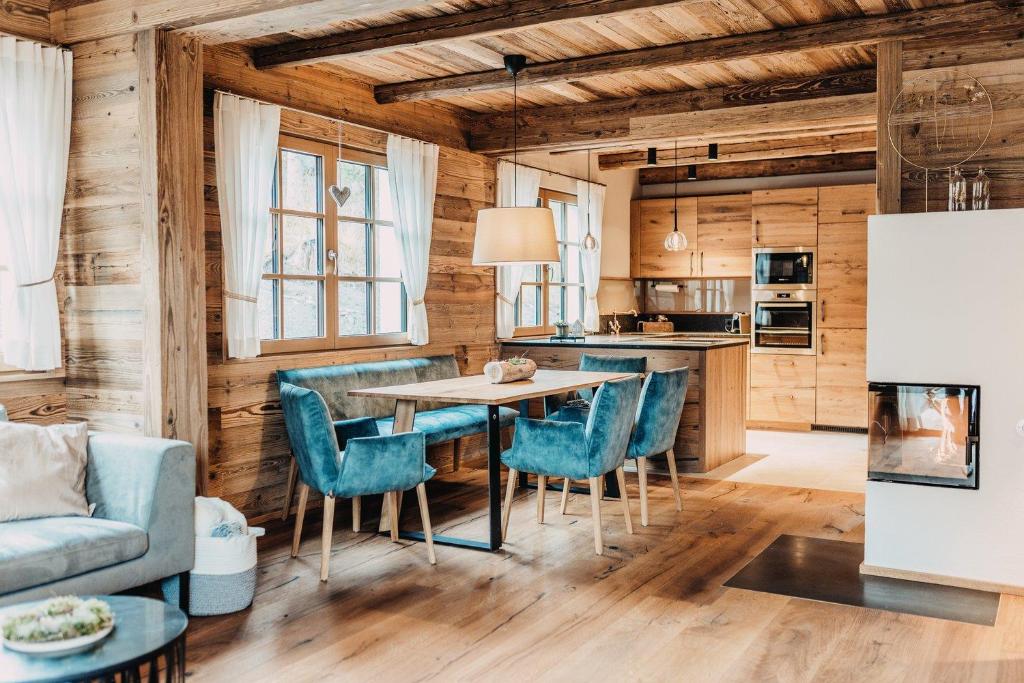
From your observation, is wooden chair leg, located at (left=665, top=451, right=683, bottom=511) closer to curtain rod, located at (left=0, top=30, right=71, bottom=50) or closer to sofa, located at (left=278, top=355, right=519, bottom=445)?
sofa, located at (left=278, top=355, right=519, bottom=445)

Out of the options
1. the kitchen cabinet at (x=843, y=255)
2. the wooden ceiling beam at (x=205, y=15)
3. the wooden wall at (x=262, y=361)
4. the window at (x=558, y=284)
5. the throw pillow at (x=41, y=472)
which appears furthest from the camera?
the kitchen cabinet at (x=843, y=255)

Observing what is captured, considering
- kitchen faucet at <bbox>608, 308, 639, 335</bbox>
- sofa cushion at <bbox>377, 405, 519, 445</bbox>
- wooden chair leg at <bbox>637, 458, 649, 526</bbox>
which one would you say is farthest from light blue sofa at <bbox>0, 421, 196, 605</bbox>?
kitchen faucet at <bbox>608, 308, 639, 335</bbox>

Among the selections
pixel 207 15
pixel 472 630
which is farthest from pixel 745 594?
pixel 207 15

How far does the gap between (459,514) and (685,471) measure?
1.95 meters

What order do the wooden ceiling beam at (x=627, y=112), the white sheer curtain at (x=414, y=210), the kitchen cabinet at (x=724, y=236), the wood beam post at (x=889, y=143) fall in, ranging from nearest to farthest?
the wood beam post at (x=889, y=143), the wooden ceiling beam at (x=627, y=112), the white sheer curtain at (x=414, y=210), the kitchen cabinet at (x=724, y=236)

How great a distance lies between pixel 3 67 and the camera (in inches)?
155

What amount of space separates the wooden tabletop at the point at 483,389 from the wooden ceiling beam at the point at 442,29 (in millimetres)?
1724

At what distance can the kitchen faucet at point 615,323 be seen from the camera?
341 inches

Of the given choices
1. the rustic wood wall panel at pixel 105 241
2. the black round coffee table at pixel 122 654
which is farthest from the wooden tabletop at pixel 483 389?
the black round coffee table at pixel 122 654

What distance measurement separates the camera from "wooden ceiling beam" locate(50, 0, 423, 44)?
376cm

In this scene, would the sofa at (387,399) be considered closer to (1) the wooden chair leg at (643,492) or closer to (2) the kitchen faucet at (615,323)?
(1) the wooden chair leg at (643,492)

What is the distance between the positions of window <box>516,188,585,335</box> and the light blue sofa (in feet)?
14.7

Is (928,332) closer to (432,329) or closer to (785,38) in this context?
(785,38)

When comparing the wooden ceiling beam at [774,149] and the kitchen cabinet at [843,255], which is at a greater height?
the wooden ceiling beam at [774,149]
